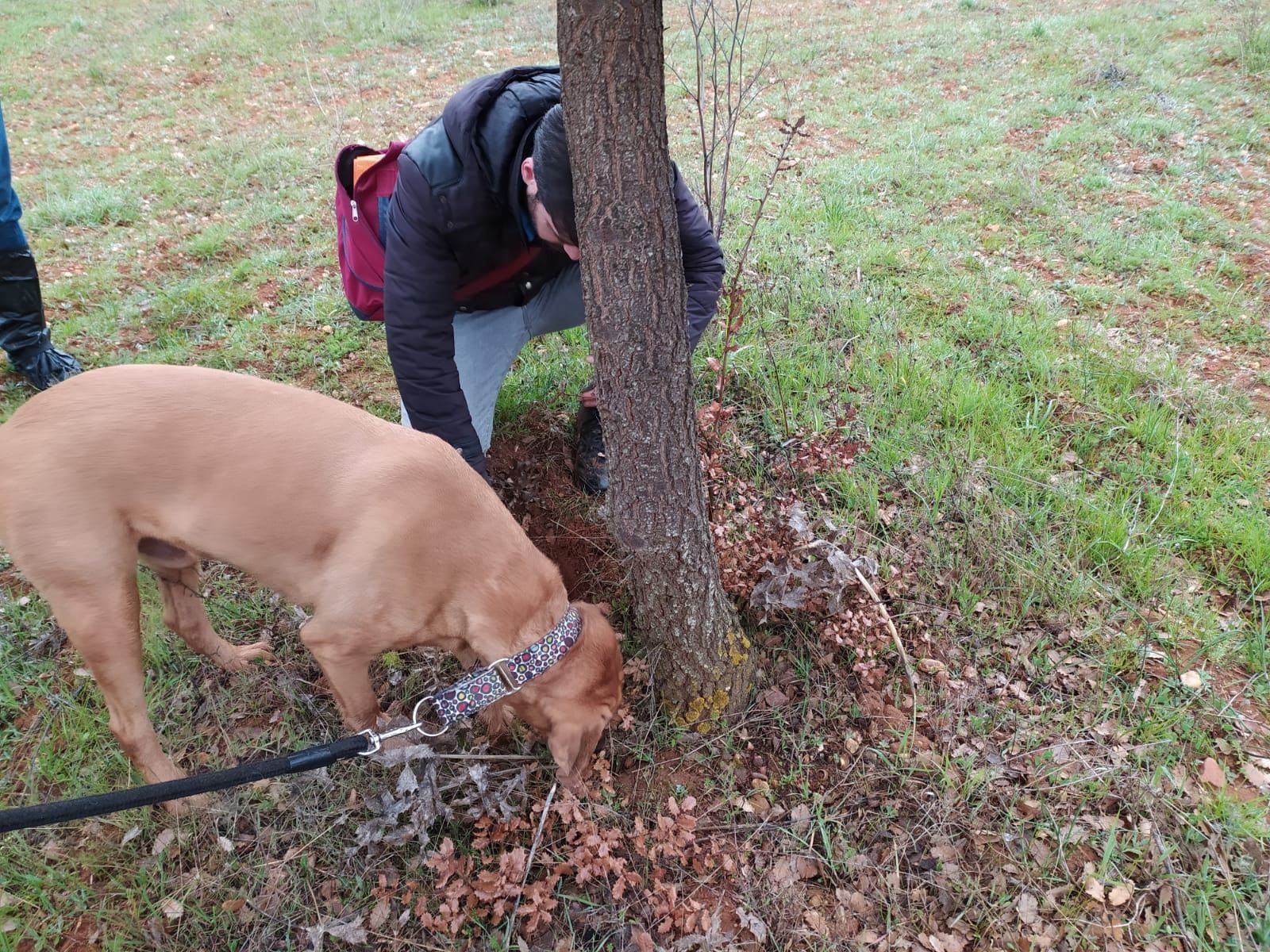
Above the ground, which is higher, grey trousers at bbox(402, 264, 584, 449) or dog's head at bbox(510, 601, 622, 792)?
grey trousers at bbox(402, 264, 584, 449)

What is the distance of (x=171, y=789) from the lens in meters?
1.70

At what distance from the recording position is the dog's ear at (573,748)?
2.37 metres

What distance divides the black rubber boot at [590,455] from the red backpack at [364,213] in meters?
1.12

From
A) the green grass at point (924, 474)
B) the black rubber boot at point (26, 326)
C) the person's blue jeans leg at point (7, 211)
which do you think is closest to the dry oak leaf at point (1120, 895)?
the green grass at point (924, 474)

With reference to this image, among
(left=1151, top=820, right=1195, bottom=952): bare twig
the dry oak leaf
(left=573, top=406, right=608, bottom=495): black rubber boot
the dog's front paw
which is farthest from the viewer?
(left=573, top=406, right=608, bottom=495): black rubber boot

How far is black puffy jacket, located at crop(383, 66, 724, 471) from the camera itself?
2.77 meters

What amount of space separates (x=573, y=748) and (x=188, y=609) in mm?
1615

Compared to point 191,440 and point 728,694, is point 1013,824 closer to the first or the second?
point 728,694

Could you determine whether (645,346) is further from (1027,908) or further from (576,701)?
(1027,908)

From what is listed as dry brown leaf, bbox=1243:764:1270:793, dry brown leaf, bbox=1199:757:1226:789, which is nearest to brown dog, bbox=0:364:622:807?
dry brown leaf, bbox=1199:757:1226:789

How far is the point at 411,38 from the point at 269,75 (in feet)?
7.91

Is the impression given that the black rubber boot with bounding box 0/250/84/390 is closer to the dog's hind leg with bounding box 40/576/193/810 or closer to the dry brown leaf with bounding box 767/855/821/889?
the dog's hind leg with bounding box 40/576/193/810

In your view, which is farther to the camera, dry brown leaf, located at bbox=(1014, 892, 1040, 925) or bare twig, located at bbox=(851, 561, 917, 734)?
bare twig, located at bbox=(851, 561, 917, 734)

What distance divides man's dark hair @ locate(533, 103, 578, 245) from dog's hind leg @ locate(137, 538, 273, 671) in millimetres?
1710
